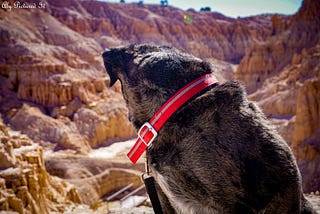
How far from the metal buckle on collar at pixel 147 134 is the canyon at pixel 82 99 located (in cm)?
688

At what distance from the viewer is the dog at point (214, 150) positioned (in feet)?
4.43

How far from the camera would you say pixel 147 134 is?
1538 millimetres

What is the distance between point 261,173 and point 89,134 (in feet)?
98.1

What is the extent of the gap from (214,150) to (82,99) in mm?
32264

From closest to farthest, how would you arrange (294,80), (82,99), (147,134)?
(147,134) < (294,80) < (82,99)

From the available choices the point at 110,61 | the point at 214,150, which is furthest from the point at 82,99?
the point at 214,150

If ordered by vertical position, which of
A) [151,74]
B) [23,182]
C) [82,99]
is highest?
[151,74]

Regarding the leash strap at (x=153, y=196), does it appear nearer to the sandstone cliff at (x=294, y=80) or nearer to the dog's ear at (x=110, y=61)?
the dog's ear at (x=110, y=61)

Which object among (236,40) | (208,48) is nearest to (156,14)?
(208,48)

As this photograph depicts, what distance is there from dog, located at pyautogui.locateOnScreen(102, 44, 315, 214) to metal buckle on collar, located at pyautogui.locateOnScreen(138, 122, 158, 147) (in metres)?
0.04

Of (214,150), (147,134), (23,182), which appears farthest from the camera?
(23,182)

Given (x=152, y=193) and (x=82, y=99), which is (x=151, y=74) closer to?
(x=152, y=193)

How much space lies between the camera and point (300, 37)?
37.6m

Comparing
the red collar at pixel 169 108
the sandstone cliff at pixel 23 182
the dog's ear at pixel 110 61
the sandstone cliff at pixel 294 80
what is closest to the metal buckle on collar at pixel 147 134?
the red collar at pixel 169 108
